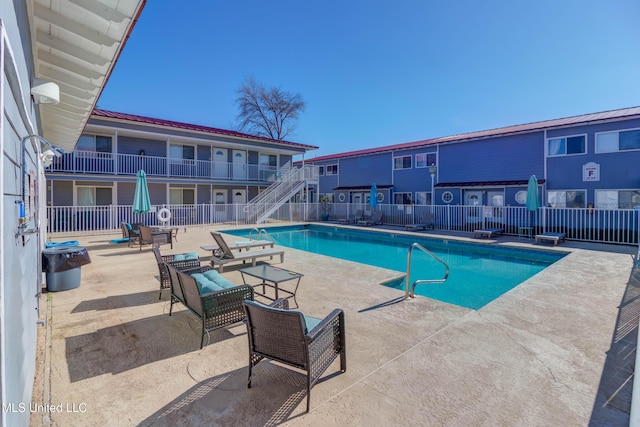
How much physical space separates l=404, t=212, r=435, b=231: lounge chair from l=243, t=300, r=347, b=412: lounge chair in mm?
15244

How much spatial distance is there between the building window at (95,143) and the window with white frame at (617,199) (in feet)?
84.8

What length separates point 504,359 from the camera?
363 cm

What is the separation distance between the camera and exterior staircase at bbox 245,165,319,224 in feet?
66.7

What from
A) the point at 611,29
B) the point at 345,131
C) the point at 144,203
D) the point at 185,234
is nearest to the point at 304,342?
the point at 144,203

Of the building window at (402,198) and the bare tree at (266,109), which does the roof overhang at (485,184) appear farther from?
the bare tree at (266,109)

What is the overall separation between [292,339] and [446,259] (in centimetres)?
970

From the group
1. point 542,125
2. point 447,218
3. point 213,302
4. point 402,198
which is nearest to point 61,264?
point 213,302

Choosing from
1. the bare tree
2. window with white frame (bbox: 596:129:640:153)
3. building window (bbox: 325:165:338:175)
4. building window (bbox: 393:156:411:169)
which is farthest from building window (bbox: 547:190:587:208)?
the bare tree

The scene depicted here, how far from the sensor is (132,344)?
3.96 metres

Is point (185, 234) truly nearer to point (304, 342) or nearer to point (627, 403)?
point (304, 342)

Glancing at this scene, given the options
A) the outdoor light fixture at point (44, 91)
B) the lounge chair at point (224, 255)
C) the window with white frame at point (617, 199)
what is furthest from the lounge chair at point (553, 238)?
the outdoor light fixture at point (44, 91)

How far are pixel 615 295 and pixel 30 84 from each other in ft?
31.4

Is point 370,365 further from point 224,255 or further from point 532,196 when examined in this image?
point 532,196

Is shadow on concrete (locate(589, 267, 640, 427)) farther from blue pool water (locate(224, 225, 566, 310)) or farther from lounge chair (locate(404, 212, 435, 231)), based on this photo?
lounge chair (locate(404, 212, 435, 231))
